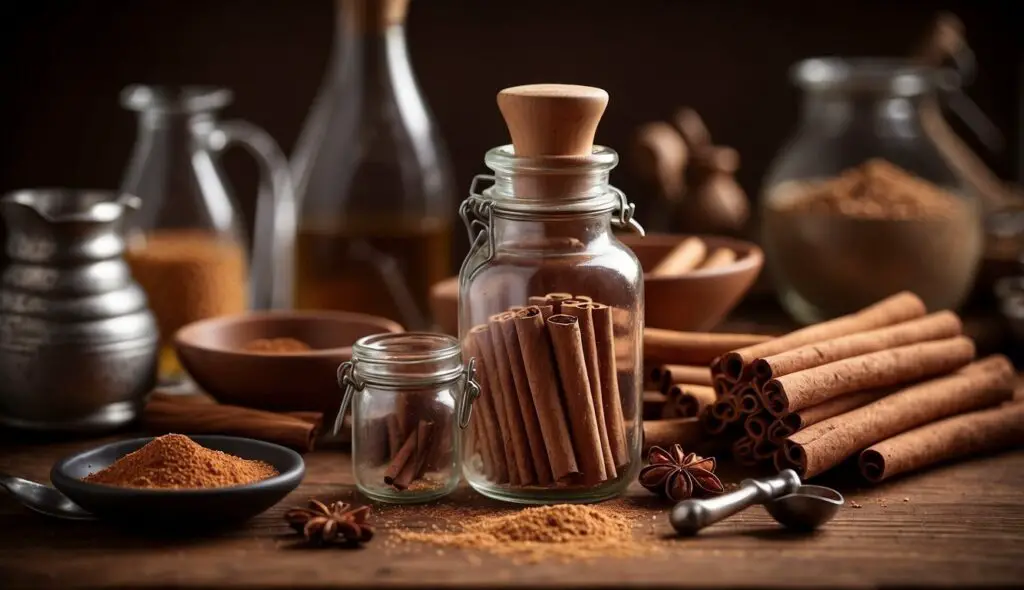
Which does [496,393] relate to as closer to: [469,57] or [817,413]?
[817,413]

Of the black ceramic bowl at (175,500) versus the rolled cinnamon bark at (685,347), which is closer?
the black ceramic bowl at (175,500)

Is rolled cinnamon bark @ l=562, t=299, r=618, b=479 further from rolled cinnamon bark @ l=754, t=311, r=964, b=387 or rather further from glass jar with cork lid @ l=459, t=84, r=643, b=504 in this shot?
rolled cinnamon bark @ l=754, t=311, r=964, b=387

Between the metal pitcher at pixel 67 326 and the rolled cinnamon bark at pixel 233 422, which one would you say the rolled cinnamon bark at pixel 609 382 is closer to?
the rolled cinnamon bark at pixel 233 422

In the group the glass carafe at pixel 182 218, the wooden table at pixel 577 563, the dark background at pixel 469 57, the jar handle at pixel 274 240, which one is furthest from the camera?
the dark background at pixel 469 57

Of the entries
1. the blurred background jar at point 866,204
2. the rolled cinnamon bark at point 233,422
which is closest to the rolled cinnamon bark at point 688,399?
the rolled cinnamon bark at point 233,422

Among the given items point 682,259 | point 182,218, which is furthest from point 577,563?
point 182,218
